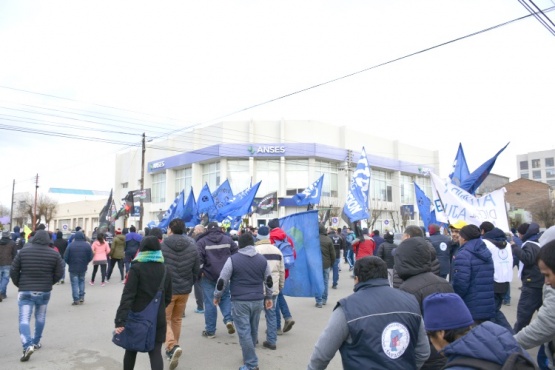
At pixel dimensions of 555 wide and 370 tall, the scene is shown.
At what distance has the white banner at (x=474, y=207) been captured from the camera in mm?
7887

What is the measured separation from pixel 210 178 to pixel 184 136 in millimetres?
6653

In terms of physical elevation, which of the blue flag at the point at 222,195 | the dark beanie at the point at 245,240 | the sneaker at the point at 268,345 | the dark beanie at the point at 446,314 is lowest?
the sneaker at the point at 268,345

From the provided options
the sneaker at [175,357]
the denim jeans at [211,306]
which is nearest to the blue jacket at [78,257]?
the denim jeans at [211,306]

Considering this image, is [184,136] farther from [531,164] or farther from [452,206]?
[531,164]

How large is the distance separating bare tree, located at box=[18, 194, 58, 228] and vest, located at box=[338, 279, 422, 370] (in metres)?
74.0

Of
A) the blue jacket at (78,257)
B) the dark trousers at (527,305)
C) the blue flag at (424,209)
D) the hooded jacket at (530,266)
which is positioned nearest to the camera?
the dark trousers at (527,305)

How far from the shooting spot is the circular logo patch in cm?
285

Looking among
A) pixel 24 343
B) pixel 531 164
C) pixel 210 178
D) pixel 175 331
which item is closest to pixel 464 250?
pixel 175 331

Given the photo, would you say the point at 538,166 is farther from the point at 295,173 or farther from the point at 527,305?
the point at 527,305

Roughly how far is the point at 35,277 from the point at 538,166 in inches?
4567

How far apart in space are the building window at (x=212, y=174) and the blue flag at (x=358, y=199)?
30787 millimetres

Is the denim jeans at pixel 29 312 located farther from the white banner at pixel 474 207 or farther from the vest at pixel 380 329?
the white banner at pixel 474 207

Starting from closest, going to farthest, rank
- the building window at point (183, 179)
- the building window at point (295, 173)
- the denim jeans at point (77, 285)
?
the denim jeans at point (77, 285) < the building window at point (295, 173) < the building window at point (183, 179)

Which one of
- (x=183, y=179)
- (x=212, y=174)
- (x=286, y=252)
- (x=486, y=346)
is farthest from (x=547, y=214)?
(x=486, y=346)
